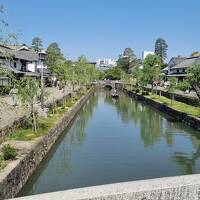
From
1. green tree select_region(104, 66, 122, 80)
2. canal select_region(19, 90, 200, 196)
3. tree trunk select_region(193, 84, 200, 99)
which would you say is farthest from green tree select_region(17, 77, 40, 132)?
green tree select_region(104, 66, 122, 80)

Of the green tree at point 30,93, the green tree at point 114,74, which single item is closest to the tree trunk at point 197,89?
the green tree at point 30,93

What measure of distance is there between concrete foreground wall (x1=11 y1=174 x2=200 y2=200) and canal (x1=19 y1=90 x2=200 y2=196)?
704cm

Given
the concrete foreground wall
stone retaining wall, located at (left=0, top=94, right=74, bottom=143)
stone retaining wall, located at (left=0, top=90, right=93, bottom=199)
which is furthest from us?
stone retaining wall, located at (left=0, top=94, right=74, bottom=143)

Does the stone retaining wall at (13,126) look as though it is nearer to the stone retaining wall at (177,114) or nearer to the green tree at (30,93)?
the green tree at (30,93)

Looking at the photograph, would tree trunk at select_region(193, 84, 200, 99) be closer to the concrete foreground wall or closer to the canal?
the canal

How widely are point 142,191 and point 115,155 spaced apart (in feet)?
43.0

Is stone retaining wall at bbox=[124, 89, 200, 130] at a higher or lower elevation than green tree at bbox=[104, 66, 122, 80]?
lower

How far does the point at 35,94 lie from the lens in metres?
20.2

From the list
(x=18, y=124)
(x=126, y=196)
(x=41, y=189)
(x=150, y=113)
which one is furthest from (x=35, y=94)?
(x=150, y=113)

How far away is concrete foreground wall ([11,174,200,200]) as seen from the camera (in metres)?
5.75

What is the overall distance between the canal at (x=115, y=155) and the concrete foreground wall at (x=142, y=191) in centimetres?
704

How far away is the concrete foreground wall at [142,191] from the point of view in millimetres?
5746

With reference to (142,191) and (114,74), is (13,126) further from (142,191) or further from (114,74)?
(114,74)

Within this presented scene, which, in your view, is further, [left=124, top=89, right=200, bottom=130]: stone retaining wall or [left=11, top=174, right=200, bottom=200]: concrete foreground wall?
[left=124, top=89, right=200, bottom=130]: stone retaining wall
